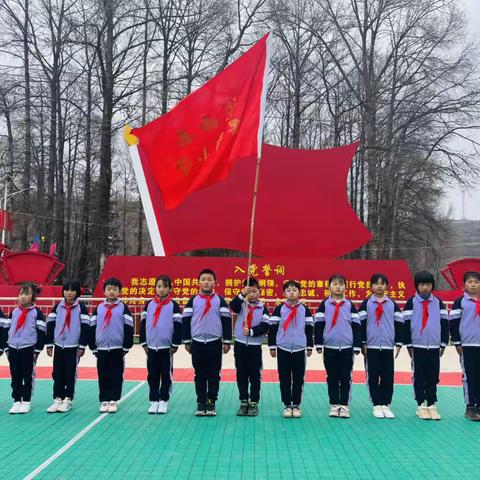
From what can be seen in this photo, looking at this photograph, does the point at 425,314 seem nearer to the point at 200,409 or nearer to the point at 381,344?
the point at 381,344

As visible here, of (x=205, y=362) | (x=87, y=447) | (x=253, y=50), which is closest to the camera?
(x=87, y=447)

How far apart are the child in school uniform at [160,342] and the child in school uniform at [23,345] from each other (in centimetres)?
106

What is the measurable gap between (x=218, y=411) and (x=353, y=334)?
154cm

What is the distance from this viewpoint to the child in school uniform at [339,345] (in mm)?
4887

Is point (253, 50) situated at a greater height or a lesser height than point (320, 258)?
greater

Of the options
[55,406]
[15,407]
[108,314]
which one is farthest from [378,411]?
[15,407]

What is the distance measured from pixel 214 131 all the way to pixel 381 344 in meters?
2.90

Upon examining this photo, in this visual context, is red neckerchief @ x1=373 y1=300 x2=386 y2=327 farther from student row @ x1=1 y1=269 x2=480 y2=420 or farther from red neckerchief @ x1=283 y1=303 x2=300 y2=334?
red neckerchief @ x1=283 y1=303 x2=300 y2=334

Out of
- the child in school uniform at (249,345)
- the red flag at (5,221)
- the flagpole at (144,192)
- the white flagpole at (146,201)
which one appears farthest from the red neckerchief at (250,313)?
the red flag at (5,221)

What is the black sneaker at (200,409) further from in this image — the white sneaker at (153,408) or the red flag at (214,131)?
the red flag at (214,131)

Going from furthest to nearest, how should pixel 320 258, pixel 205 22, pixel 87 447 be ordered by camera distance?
pixel 205 22
pixel 320 258
pixel 87 447

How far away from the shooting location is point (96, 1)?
17328 millimetres

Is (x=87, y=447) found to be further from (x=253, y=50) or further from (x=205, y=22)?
(x=205, y=22)

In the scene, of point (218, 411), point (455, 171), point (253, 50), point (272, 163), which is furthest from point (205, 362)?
point (455, 171)
